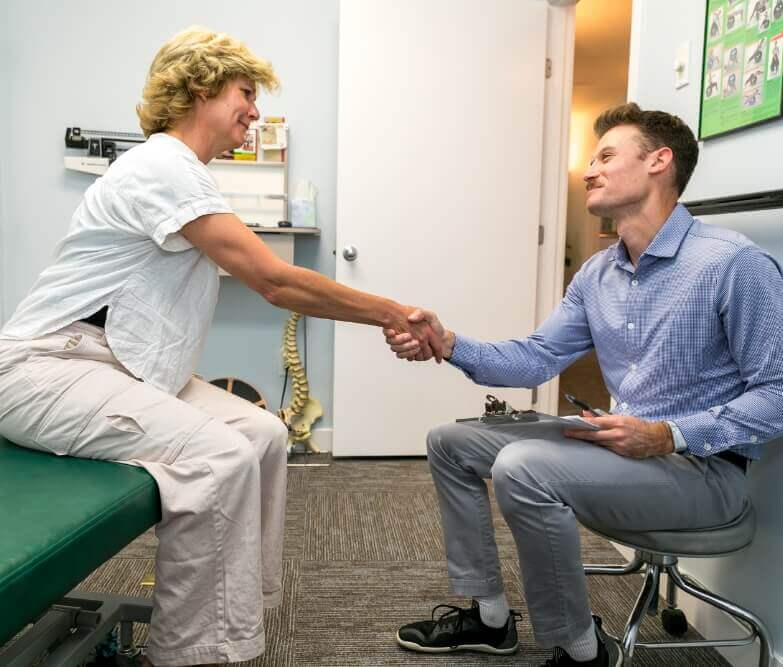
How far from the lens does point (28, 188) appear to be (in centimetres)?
330

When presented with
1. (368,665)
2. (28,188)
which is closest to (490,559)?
(368,665)

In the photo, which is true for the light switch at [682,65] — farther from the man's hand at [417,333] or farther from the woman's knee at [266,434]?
the woman's knee at [266,434]

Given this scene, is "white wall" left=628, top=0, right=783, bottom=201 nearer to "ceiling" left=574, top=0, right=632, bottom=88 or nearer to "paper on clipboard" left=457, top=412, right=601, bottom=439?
"paper on clipboard" left=457, top=412, right=601, bottom=439

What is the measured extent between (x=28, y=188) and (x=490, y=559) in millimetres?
2792

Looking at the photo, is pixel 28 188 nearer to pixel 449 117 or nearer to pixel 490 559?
pixel 449 117

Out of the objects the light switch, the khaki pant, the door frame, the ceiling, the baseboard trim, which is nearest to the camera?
the khaki pant

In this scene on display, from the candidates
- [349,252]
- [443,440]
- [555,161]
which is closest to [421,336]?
[443,440]

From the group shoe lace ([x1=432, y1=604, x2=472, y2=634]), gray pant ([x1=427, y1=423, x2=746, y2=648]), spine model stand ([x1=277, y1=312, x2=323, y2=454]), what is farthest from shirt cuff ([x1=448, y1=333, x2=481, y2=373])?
spine model stand ([x1=277, y1=312, x2=323, y2=454])

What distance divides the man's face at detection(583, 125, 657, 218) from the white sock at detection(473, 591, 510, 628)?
0.92 metres

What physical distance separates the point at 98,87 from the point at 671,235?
277 centimetres

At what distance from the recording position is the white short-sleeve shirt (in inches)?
54.7

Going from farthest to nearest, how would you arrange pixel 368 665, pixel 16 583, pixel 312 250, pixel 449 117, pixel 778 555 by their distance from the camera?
pixel 312 250, pixel 449 117, pixel 368 665, pixel 778 555, pixel 16 583

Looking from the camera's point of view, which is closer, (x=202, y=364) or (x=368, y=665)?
(x=368, y=665)

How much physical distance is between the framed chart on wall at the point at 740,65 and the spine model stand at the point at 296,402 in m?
2.10
